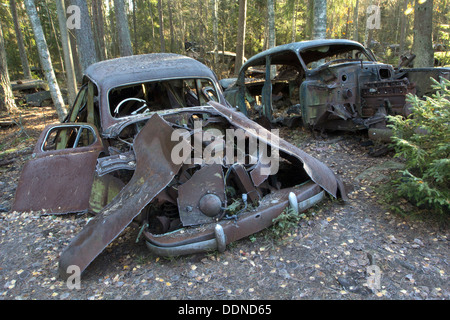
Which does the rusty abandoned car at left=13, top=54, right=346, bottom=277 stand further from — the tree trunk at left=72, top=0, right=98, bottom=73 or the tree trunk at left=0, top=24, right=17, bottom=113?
the tree trunk at left=0, top=24, right=17, bottom=113

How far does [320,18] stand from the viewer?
7734mm

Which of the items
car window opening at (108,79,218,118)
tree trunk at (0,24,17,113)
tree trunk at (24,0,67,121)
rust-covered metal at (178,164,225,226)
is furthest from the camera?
tree trunk at (0,24,17,113)

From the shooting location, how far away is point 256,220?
2.69m

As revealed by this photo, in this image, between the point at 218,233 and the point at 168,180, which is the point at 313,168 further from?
the point at 168,180

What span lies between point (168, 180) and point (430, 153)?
8.36 feet

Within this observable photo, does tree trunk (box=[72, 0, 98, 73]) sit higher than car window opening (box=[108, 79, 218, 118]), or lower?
higher

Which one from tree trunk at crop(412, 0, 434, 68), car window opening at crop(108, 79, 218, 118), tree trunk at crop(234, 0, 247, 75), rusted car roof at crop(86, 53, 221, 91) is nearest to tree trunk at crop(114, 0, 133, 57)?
tree trunk at crop(234, 0, 247, 75)

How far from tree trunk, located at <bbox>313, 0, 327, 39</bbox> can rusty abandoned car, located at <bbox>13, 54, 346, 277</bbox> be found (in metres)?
5.04

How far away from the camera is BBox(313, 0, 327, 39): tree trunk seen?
7.62 metres

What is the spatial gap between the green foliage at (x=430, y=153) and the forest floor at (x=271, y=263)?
32cm

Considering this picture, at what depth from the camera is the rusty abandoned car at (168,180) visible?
2.51m

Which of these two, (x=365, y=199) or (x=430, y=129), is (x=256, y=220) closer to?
(x=365, y=199)

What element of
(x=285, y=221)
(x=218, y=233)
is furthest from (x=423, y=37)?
(x=218, y=233)

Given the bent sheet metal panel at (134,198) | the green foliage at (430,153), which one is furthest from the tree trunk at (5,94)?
the green foliage at (430,153)
